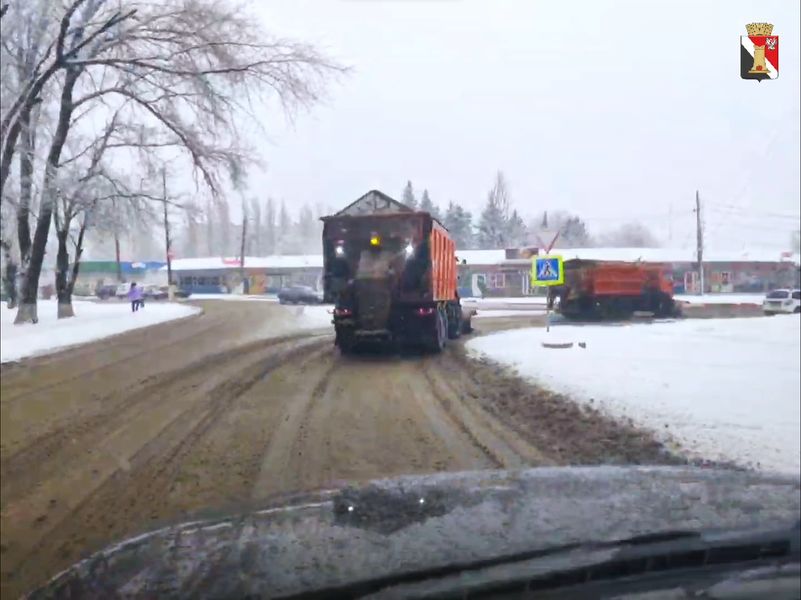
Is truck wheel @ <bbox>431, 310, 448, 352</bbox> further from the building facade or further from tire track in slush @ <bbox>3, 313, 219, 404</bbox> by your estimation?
tire track in slush @ <bbox>3, 313, 219, 404</bbox>

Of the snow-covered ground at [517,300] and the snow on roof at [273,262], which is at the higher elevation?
the snow on roof at [273,262]

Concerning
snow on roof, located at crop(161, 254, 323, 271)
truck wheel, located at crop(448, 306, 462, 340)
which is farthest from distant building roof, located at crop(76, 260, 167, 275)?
truck wheel, located at crop(448, 306, 462, 340)

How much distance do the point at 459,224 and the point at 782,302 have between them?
10057 mm

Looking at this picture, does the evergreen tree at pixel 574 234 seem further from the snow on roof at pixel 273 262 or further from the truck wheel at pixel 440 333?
the truck wheel at pixel 440 333

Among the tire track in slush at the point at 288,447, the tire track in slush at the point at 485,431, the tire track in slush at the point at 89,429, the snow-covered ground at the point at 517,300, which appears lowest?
the tire track in slush at the point at 89,429

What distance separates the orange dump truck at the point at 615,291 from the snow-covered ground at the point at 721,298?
0.23 metres

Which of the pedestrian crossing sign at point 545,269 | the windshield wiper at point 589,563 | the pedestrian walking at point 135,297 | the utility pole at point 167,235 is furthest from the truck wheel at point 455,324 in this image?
the pedestrian walking at point 135,297

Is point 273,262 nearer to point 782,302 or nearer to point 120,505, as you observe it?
point 120,505

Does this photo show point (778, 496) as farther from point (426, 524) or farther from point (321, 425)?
point (321, 425)

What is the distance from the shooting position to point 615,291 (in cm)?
1390

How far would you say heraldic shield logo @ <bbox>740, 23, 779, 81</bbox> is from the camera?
4289 millimetres

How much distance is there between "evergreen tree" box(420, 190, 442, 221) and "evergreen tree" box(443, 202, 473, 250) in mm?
118

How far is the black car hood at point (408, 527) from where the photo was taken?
2828mm

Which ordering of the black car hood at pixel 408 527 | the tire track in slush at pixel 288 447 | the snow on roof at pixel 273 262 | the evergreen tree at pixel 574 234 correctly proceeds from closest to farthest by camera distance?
1. the black car hood at pixel 408 527
2. the tire track in slush at pixel 288 447
3. the evergreen tree at pixel 574 234
4. the snow on roof at pixel 273 262
